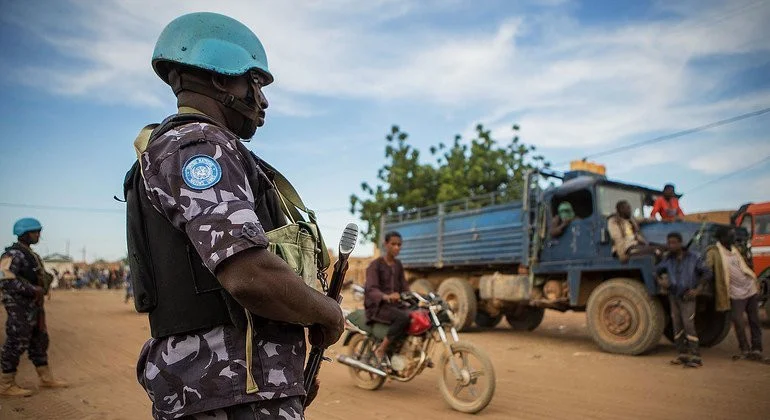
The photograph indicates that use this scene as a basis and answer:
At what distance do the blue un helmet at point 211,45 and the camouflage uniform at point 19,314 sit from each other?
5.32 m

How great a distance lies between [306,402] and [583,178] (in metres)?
8.58

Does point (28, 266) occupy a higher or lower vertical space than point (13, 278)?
higher

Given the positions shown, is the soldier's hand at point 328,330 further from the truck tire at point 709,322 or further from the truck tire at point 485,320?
the truck tire at point 485,320

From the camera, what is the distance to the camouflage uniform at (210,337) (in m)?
1.32

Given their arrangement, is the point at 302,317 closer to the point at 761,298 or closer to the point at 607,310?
the point at 607,310

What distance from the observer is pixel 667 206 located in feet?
30.2

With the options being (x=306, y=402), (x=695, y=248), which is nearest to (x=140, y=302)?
(x=306, y=402)

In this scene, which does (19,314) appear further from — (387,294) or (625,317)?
(625,317)

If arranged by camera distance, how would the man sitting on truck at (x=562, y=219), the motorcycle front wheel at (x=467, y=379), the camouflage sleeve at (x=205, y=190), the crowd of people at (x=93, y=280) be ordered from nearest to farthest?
the camouflage sleeve at (x=205, y=190) < the motorcycle front wheel at (x=467, y=379) < the man sitting on truck at (x=562, y=219) < the crowd of people at (x=93, y=280)

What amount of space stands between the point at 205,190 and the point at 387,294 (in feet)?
14.8

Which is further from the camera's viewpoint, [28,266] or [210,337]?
[28,266]

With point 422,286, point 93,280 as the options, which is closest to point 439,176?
point 422,286

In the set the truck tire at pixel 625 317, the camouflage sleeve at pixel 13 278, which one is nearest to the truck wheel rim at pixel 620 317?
the truck tire at pixel 625 317

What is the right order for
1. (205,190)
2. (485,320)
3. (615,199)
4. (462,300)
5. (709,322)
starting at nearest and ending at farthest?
1. (205,190)
2. (709,322)
3. (615,199)
4. (462,300)
5. (485,320)
